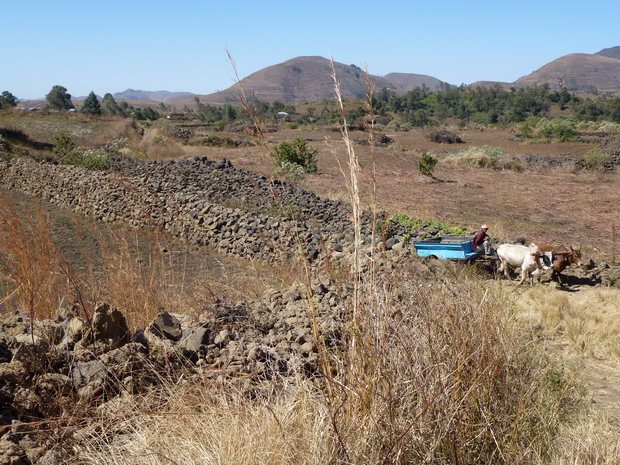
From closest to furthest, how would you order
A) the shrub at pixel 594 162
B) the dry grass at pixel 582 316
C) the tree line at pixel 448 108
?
the dry grass at pixel 582 316 < the shrub at pixel 594 162 < the tree line at pixel 448 108

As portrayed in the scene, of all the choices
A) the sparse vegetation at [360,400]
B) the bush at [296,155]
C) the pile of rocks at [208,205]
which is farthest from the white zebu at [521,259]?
the bush at [296,155]

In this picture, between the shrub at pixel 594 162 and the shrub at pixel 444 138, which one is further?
the shrub at pixel 444 138

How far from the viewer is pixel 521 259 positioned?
7.40m

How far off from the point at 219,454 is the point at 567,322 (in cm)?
488

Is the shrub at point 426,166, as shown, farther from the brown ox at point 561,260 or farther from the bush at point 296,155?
the brown ox at point 561,260

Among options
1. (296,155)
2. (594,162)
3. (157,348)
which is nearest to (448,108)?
(594,162)

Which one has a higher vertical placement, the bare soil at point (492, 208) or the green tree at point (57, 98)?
the green tree at point (57, 98)

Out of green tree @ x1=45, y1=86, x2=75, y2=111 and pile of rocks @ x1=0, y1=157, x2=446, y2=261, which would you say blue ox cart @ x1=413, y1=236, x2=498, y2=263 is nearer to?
pile of rocks @ x1=0, y1=157, x2=446, y2=261

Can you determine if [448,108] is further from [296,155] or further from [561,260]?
[561,260]

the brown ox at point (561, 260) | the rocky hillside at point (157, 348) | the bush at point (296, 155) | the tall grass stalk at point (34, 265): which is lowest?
the brown ox at point (561, 260)

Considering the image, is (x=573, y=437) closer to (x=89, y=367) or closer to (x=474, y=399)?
(x=474, y=399)

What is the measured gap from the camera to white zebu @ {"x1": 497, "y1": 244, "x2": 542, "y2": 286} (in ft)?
23.5

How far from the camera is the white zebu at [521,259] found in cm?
717

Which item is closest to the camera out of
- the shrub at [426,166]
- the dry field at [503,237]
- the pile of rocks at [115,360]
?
the pile of rocks at [115,360]
